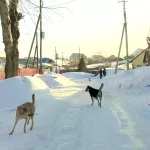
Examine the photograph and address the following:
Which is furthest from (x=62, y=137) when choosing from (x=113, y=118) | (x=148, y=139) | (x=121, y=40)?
(x=121, y=40)

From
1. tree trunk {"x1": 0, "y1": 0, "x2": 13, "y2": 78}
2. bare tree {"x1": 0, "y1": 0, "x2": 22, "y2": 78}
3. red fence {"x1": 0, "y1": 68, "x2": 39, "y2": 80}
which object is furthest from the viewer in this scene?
red fence {"x1": 0, "y1": 68, "x2": 39, "y2": 80}

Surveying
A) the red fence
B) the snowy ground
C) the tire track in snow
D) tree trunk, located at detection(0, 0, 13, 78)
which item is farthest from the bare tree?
the red fence

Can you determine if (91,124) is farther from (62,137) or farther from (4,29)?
(4,29)

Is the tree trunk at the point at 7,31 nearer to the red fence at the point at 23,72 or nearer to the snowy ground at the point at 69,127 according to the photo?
the snowy ground at the point at 69,127

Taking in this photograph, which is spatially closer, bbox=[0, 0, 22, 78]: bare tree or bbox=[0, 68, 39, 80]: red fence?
bbox=[0, 0, 22, 78]: bare tree

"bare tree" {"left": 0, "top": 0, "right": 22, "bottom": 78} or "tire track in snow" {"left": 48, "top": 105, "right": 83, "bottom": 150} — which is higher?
"bare tree" {"left": 0, "top": 0, "right": 22, "bottom": 78}

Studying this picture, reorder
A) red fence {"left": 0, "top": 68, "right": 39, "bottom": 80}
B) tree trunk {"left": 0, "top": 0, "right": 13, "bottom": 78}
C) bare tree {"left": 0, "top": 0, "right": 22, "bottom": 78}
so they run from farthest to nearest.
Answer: red fence {"left": 0, "top": 68, "right": 39, "bottom": 80}, bare tree {"left": 0, "top": 0, "right": 22, "bottom": 78}, tree trunk {"left": 0, "top": 0, "right": 13, "bottom": 78}

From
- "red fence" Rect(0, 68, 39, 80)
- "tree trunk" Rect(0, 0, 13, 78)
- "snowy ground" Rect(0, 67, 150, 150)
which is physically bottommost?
"snowy ground" Rect(0, 67, 150, 150)

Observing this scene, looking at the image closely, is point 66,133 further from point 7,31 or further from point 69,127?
point 7,31

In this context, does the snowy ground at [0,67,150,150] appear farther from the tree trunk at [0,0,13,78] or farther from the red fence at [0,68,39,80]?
the red fence at [0,68,39,80]

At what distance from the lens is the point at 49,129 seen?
944 cm

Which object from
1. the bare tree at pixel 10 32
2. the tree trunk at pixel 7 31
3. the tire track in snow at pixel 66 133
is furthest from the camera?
the bare tree at pixel 10 32

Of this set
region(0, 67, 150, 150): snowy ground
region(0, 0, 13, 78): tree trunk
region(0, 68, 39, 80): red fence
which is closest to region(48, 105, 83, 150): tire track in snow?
region(0, 67, 150, 150): snowy ground

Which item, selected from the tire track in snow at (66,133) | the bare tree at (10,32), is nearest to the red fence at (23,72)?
the bare tree at (10,32)
